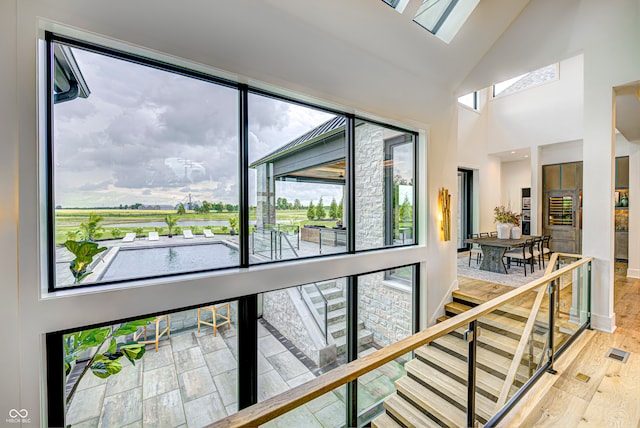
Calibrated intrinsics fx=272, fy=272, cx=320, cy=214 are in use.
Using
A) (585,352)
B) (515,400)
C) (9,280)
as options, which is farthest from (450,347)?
(9,280)

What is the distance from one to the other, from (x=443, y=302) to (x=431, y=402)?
231cm

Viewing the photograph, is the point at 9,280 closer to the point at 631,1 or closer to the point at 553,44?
the point at 553,44

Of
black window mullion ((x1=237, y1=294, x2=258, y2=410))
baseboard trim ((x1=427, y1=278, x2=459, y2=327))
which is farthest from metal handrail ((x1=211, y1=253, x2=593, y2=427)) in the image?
baseboard trim ((x1=427, y1=278, x2=459, y2=327))

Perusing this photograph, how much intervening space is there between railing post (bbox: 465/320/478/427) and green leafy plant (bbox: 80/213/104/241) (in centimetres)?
275

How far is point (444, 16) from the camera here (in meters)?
3.70

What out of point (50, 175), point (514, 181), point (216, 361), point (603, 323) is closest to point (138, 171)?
point (50, 175)

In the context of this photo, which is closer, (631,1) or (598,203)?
(631,1)

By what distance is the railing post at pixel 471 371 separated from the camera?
5.83ft

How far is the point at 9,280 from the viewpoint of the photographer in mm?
1687

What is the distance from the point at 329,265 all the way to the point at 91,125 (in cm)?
254

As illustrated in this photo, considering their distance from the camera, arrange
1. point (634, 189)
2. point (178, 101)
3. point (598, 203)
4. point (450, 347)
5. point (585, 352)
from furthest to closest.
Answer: point (634, 189) → point (598, 203) → point (585, 352) → point (178, 101) → point (450, 347)

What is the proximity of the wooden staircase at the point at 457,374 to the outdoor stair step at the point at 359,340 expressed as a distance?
0.96m

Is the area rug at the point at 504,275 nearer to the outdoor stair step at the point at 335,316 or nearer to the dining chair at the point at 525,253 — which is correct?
the dining chair at the point at 525,253

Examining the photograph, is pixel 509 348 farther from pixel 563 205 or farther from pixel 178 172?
pixel 563 205
